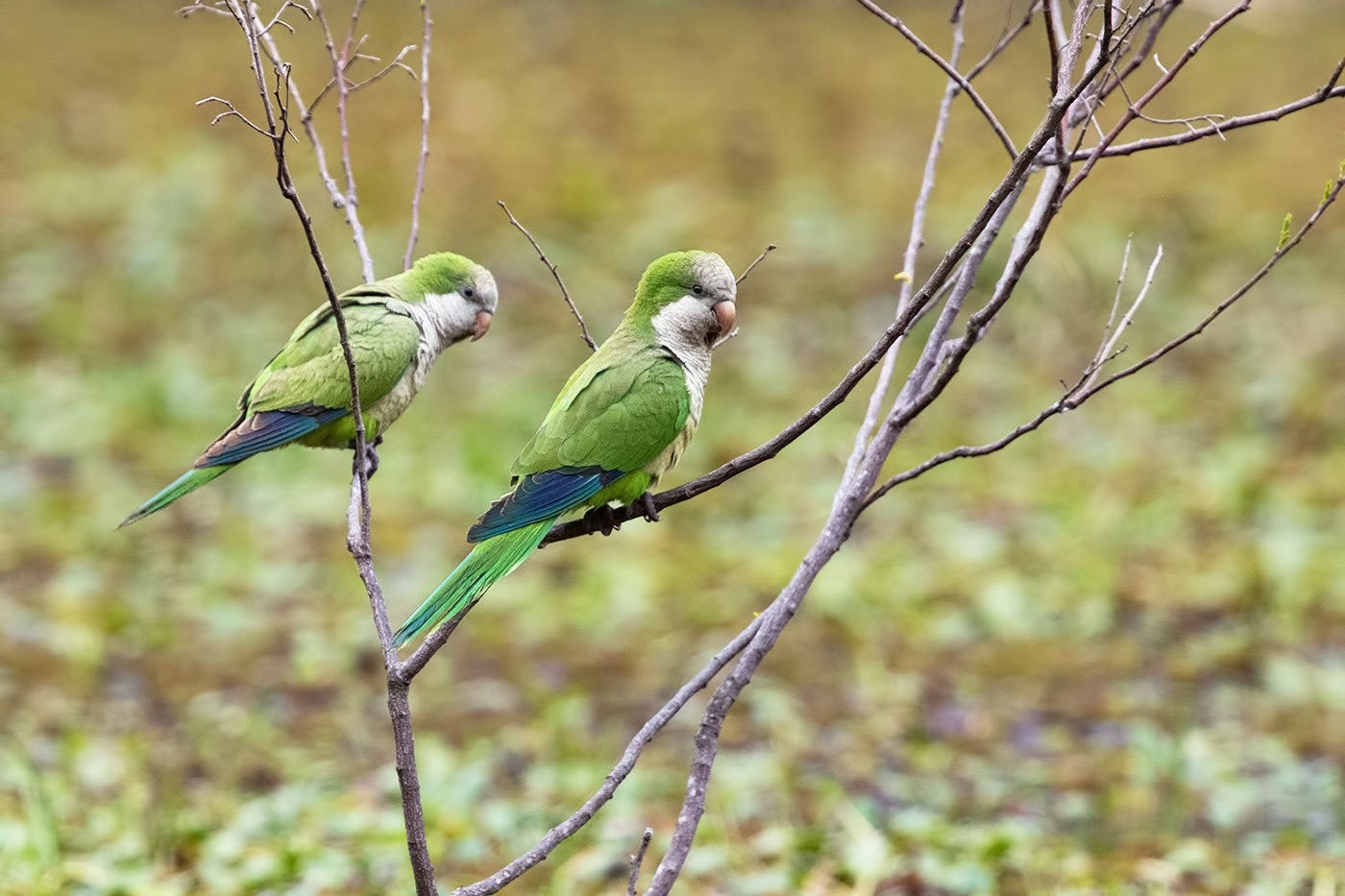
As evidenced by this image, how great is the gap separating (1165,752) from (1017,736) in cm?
53

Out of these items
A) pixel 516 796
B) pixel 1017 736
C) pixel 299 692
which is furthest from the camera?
pixel 299 692

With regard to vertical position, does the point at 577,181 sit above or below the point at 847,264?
above

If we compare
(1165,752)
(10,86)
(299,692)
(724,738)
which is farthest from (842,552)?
(10,86)

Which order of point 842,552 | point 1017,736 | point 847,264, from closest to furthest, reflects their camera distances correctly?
point 1017,736
point 842,552
point 847,264

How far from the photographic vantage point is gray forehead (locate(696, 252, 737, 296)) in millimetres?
2477

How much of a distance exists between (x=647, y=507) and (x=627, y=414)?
0.21 metres

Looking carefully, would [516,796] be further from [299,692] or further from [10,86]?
[10,86]

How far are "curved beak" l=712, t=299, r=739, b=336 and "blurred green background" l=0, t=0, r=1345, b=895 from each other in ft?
6.40

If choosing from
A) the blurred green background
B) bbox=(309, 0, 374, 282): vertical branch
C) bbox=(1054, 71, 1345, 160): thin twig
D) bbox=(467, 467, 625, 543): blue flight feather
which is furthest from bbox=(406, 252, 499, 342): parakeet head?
the blurred green background

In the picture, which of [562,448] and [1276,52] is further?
[1276,52]

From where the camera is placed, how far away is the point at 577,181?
10.1m

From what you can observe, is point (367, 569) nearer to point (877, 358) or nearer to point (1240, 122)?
point (877, 358)

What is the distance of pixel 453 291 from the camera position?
2805mm

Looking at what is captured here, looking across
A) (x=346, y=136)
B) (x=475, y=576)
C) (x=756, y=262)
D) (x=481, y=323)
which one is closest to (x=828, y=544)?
(x=756, y=262)
